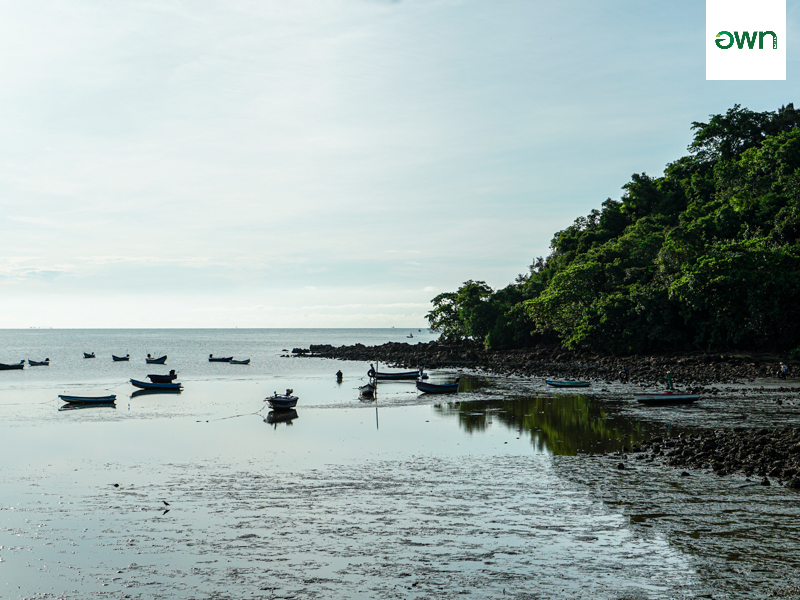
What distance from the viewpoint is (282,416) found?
3675 centimetres

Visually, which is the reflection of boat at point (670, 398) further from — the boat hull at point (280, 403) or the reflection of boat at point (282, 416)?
the boat hull at point (280, 403)

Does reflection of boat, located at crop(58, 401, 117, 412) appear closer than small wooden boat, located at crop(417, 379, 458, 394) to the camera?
Yes

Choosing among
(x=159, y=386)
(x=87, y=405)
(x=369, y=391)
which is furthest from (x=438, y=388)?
(x=87, y=405)

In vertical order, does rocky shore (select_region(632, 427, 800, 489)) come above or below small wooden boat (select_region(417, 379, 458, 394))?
above

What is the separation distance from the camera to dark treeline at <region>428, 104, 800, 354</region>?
49.9m

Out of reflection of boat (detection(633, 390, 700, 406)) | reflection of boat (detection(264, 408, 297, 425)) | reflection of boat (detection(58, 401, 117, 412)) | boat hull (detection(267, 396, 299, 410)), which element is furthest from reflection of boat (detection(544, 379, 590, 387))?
reflection of boat (detection(58, 401, 117, 412))

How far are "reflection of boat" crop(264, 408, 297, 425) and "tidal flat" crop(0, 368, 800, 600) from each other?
4020 millimetres

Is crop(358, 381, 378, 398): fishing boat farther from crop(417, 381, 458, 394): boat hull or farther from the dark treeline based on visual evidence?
the dark treeline

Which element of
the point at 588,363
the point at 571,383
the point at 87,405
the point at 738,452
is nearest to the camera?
the point at 738,452

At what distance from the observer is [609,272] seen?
6825 cm

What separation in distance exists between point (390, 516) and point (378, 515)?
1.11 ft

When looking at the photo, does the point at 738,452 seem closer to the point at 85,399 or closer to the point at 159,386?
the point at 85,399

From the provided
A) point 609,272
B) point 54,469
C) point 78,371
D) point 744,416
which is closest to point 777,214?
point 609,272

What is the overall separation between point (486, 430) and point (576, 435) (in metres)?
4.45
